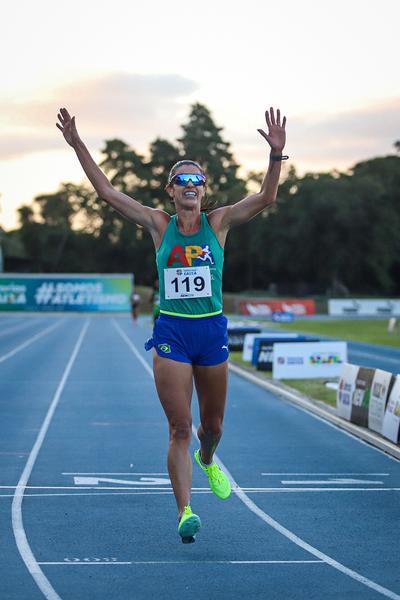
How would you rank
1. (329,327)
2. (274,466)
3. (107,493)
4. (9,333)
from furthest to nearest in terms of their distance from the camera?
(329,327) < (9,333) < (274,466) < (107,493)

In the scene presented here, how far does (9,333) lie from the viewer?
50.1 metres

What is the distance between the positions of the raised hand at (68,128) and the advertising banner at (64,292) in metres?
80.3

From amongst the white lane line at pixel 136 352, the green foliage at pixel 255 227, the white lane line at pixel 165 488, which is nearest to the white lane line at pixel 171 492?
the white lane line at pixel 165 488

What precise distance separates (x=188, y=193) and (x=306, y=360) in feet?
57.8

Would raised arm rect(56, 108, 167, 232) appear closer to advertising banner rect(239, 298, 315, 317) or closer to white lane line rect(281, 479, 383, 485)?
white lane line rect(281, 479, 383, 485)

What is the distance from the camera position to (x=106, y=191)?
7.34 meters

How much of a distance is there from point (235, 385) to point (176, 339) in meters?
17.1

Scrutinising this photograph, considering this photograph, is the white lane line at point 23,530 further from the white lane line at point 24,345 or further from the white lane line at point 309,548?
the white lane line at point 24,345

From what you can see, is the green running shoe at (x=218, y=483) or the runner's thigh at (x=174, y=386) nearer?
the runner's thigh at (x=174, y=386)

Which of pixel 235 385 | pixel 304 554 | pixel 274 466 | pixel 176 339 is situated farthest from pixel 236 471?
pixel 235 385

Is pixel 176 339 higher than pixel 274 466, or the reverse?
pixel 176 339

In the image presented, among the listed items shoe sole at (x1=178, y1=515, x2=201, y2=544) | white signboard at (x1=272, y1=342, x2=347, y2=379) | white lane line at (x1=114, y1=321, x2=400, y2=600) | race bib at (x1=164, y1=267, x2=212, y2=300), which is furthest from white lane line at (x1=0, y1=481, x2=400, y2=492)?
white signboard at (x1=272, y1=342, x2=347, y2=379)

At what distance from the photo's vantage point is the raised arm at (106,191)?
7.27m

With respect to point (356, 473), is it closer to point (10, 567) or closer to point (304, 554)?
point (304, 554)
